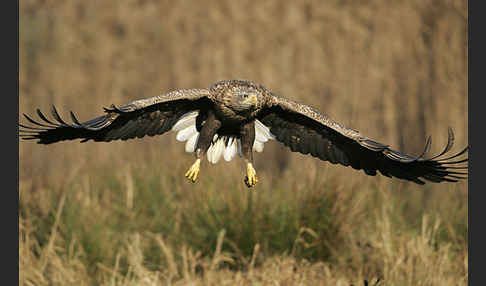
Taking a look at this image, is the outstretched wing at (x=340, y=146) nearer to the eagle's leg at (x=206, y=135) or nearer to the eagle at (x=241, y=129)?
the eagle at (x=241, y=129)

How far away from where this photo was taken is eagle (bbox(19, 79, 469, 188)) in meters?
4.92

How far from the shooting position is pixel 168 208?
832cm

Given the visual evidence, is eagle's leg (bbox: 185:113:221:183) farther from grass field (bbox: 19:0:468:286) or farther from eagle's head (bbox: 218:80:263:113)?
grass field (bbox: 19:0:468:286)

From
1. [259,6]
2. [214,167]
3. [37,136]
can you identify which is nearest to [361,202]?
[214,167]

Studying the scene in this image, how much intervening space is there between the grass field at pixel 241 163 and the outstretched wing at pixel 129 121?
1.74m

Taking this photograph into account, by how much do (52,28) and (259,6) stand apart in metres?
4.17

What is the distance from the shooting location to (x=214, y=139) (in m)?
5.96

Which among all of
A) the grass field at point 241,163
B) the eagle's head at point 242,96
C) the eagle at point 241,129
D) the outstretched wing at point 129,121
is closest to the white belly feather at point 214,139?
the eagle at point 241,129

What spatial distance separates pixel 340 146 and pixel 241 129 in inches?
41.4

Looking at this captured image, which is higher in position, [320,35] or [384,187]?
[320,35]

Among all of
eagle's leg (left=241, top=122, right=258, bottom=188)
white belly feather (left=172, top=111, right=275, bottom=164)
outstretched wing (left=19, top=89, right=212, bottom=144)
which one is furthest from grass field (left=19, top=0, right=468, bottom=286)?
outstretched wing (left=19, top=89, right=212, bottom=144)

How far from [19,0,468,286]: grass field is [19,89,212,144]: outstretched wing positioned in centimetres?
174

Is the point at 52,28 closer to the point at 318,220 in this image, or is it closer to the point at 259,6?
the point at 259,6

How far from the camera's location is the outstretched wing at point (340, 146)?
5.28 meters
